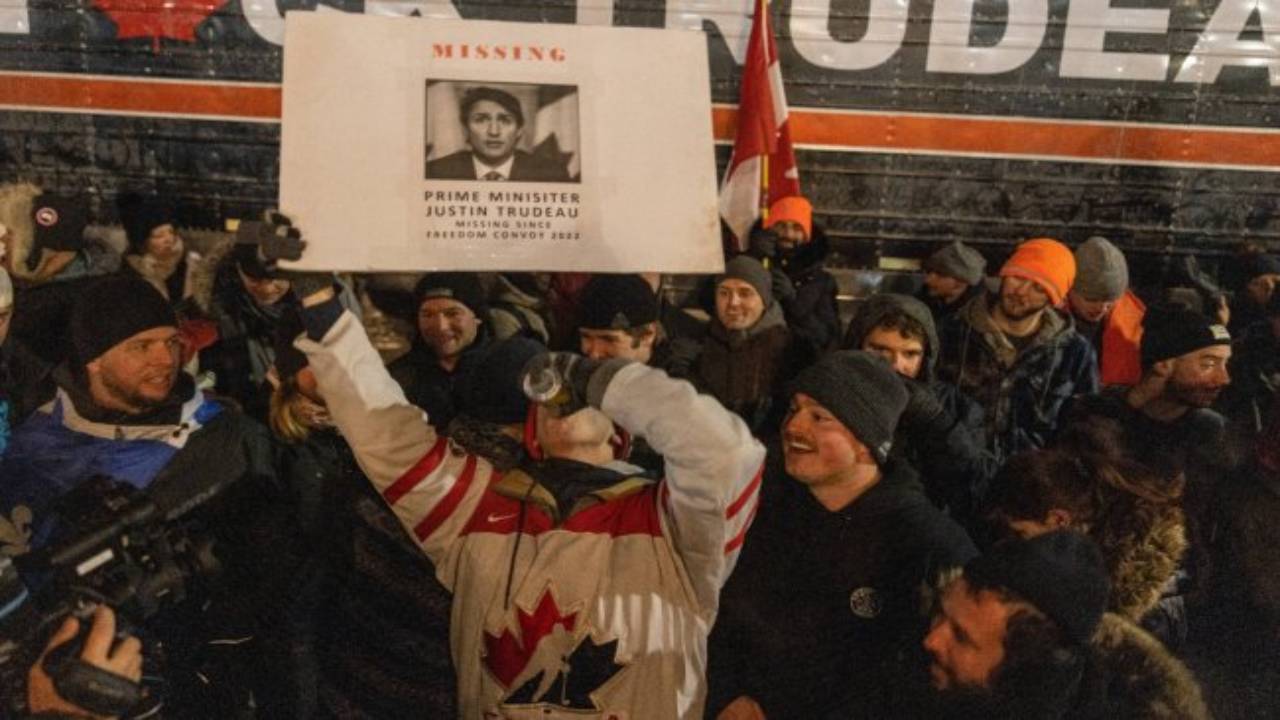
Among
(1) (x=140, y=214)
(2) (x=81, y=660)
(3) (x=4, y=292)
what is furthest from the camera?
(1) (x=140, y=214)

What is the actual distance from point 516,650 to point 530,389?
61 centimetres

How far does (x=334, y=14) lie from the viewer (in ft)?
7.07

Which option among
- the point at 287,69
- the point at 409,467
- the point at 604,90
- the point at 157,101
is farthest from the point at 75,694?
the point at 157,101

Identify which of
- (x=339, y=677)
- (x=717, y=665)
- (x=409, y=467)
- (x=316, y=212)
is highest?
(x=316, y=212)

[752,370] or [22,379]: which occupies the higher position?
[752,370]

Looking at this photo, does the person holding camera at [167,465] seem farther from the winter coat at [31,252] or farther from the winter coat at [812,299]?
the winter coat at [812,299]

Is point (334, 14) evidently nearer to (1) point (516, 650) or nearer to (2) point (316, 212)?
(2) point (316, 212)

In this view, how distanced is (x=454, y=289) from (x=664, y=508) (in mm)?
1860

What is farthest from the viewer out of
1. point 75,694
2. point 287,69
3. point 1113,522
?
point 1113,522

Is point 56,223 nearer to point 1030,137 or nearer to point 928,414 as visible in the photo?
point 928,414

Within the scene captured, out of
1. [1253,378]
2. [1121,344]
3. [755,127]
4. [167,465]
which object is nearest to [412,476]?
[167,465]

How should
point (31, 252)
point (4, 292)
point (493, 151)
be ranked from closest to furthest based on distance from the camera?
point (493, 151), point (4, 292), point (31, 252)

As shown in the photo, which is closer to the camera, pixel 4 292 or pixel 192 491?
pixel 192 491

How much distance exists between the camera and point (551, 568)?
1.90 metres
